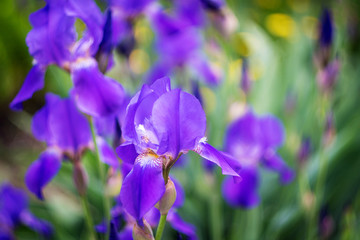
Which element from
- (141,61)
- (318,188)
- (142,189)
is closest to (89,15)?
(142,189)

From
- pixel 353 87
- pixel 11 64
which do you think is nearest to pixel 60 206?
pixel 353 87

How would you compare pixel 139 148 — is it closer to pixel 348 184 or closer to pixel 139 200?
pixel 139 200

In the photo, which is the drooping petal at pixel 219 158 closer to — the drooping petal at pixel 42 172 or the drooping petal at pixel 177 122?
the drooping petal at pixel 177 122

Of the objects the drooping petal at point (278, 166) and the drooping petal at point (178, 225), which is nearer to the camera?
the drooping petal at point (178, 225)

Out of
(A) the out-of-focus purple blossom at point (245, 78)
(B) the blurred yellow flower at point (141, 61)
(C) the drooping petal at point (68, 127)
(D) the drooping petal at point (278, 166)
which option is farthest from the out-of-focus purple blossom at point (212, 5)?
(B) the blurred yellow flower at point (141, 61)

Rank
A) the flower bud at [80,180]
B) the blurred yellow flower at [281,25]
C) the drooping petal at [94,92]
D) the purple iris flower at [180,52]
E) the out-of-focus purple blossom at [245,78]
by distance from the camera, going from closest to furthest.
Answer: the drooping petal at [94,92]
the flower bud at [80,180]
the out-of-focus purple blossom at [245,78]
the purple iris flower at [180,52]
the blurred yellow flower at [281,25]

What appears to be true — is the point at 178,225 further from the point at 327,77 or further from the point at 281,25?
the point at 281,25

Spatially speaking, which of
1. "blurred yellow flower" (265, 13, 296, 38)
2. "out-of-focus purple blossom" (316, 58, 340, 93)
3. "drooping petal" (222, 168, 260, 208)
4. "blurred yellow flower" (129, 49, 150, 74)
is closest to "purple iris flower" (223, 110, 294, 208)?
"drooping petal" (222, 168, 260, 208)
